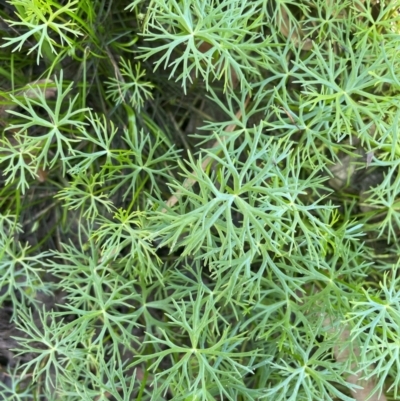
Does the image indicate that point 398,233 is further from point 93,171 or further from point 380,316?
point 93,171

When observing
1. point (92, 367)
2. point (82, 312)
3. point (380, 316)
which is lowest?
point (92, 367)

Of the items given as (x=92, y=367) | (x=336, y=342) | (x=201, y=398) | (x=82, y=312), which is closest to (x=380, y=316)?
(x=336, y=342)

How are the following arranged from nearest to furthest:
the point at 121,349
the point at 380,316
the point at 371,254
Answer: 1. the point at 380,316
2. the point at 371,254
3. the point at 121,349

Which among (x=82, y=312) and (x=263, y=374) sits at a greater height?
(x=82, y=312)

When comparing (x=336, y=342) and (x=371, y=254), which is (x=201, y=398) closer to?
(x=336, y=342)

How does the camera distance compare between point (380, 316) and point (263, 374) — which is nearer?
point (380, 316)

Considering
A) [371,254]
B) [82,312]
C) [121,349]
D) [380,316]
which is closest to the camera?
[380,316]

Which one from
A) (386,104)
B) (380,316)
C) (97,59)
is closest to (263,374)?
(380,316)
